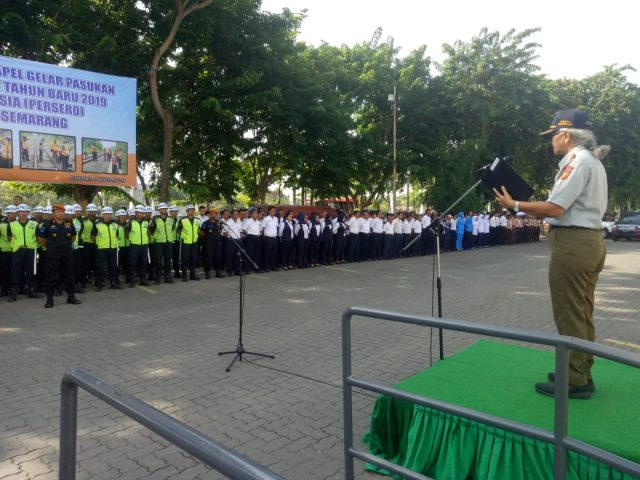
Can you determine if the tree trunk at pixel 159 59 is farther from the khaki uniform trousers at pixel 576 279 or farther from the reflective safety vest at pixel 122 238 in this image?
the khaki uniform trousers at pixel 576 279

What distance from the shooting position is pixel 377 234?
→ 18016 millimetres

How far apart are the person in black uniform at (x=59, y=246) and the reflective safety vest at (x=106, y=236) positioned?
3.95ft

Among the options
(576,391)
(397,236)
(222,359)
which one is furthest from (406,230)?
(576,391)

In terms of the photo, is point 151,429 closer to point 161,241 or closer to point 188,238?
point 161,241

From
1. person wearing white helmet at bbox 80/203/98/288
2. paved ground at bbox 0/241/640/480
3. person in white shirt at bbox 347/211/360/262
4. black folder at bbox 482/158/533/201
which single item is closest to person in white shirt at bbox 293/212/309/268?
person in white shirt at bbox 347/211/360/262

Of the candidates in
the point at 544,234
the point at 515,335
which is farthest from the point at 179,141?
the point at 544,234

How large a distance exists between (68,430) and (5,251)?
373 inches

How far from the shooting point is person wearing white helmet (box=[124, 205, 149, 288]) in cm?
1094

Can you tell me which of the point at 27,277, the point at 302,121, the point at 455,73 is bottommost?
the point at 27,277

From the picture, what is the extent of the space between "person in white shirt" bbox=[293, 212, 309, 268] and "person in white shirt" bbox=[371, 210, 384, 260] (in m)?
3.50

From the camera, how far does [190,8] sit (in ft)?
46.0

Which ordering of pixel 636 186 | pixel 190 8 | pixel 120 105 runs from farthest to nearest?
pixel 636 186 → pixel 190 8 → pixel 120 105

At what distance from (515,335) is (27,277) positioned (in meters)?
10.3

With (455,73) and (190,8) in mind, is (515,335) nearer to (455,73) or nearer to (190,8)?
(190,8)
